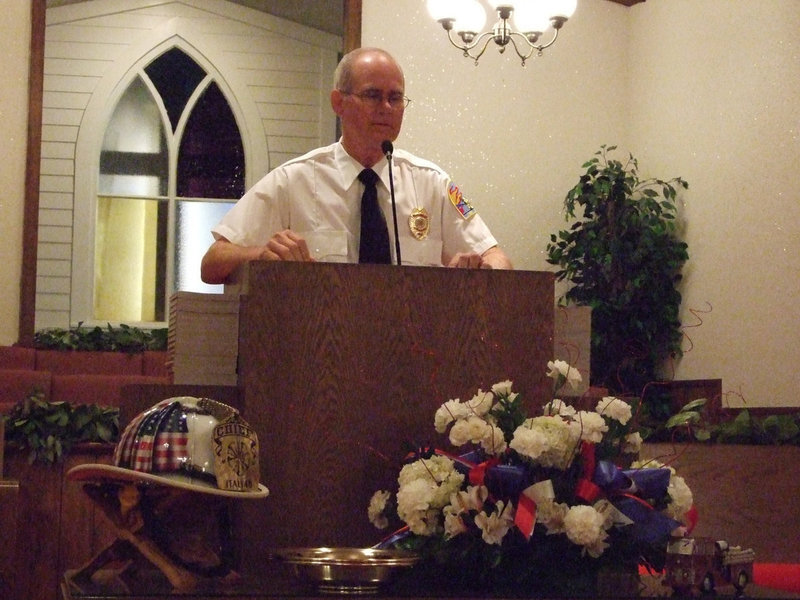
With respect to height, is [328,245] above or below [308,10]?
below

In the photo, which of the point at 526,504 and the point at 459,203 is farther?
the point at 459,203

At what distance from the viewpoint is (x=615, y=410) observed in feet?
6.50

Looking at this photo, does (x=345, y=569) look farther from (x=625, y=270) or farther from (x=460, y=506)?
(x=625, y=270)

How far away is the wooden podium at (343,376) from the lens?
1.98m

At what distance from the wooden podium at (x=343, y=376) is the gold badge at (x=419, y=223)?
0.66 m

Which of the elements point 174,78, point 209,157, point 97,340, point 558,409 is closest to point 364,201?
point 558,409

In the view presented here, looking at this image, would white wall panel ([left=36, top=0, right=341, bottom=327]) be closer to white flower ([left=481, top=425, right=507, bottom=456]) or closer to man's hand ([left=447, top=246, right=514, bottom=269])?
man's hand ([left=447, top=246, right=514, bottom=269])

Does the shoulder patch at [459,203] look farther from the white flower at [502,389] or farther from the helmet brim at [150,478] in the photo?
the helmet brim at [150,478]

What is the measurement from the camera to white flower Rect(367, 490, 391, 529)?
1931mm

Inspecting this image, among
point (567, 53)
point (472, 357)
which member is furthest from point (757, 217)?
point (472, 357)

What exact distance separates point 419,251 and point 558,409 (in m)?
0.82

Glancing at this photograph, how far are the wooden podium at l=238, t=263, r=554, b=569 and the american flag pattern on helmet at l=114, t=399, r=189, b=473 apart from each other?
258mm

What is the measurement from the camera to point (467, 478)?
6.12ft

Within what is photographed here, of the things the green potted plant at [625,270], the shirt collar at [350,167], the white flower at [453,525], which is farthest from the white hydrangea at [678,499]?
the green potted plant at [625,270]
